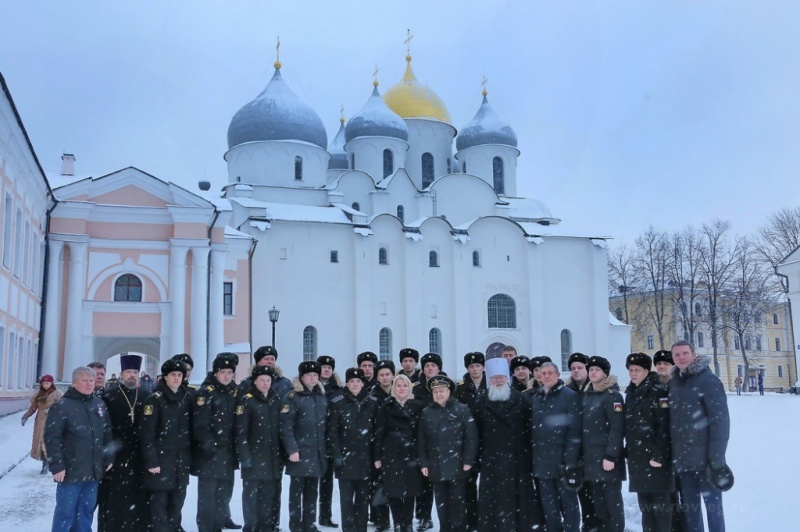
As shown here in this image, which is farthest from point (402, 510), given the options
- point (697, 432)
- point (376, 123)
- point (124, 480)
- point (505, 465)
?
point (376, 123)

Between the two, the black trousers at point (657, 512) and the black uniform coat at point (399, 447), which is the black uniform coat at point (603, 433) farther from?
the black uniform coat at point (399, 447)

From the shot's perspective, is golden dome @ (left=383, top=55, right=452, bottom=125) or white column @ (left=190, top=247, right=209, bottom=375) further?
golden dome @ (left=383, top=55, right=452, bottom=125)

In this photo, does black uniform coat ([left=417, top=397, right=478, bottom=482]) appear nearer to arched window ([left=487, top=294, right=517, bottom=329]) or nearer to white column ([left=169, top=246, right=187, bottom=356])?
white column ([left=169, top=246, right=187, bottom=356])

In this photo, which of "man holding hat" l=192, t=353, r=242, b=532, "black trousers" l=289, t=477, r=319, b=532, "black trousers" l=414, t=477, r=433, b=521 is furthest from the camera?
"black trousers" l=414, t=477, r=433, b=521

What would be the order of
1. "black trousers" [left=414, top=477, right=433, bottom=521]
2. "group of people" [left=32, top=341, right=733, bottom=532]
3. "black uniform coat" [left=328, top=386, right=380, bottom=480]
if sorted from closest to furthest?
"group of people" [left=32, top=341, right=733, bottom=532] < "black uniform coat" [left=328, top=386, right=380, bottom=480] < "black trousers" [left=414, top=477, right=433, bottom=521]

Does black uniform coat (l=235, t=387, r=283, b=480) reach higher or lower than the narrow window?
lower

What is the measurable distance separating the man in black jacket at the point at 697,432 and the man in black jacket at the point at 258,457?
3608mm

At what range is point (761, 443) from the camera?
13.8 meters

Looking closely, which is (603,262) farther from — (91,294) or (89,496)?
(89,496)

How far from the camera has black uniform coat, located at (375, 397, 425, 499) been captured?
25.9 ft

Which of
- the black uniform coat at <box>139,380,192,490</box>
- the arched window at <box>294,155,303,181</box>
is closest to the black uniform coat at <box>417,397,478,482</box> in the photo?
the black uniform coat at <box>139,380,192,490</box>

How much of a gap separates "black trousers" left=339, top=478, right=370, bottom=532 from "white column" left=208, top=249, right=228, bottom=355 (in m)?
20.3

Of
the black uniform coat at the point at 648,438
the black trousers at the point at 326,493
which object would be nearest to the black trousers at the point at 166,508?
the black trousers at the point at 326,493

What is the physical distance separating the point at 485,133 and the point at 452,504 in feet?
132
